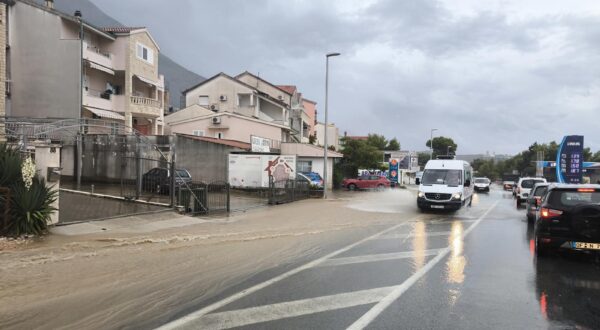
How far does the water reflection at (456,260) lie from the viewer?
731 cm

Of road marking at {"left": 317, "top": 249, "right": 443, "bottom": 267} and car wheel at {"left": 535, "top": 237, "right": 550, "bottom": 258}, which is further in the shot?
car wheel at {"left": 535, "top": 237, "right": 550, "bottom": 258}

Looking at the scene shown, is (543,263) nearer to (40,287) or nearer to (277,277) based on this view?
(277,277)

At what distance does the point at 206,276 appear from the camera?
24.2 feet

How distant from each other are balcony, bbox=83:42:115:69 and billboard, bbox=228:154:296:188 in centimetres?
1230

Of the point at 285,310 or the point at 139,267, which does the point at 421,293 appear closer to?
the point at 285,310

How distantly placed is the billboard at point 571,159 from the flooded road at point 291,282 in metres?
21.6

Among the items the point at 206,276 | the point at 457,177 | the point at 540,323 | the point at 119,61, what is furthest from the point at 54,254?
the point at 119,61

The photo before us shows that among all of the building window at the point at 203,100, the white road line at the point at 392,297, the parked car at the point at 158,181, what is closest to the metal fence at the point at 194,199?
the parked car at the point at 158,181

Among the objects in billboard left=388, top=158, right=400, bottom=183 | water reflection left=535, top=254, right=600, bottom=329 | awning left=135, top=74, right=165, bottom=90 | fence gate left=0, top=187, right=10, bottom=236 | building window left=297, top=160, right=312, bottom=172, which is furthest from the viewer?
billboard left=388, top=158, right=400, bottom=183

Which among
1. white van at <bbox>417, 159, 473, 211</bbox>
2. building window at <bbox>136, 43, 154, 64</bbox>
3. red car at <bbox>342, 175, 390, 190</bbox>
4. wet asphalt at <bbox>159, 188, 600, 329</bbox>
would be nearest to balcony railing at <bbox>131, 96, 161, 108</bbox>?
building window at <bbox>136, 43, 154, 64</bbox>

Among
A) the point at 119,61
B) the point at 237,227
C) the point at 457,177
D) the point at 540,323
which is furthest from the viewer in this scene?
the point at 119,61

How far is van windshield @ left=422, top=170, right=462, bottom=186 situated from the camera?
19781mm

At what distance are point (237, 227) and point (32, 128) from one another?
12.6m

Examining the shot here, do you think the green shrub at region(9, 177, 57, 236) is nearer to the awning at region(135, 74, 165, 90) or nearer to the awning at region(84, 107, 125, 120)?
the awning at region(84, 107, 125, 120)
